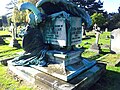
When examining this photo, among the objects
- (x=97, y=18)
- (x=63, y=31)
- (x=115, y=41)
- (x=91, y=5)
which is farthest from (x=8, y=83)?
(x=91, y=5)

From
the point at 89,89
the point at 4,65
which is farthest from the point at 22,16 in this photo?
the point at 89,89

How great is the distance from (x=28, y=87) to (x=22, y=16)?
21.9 metres

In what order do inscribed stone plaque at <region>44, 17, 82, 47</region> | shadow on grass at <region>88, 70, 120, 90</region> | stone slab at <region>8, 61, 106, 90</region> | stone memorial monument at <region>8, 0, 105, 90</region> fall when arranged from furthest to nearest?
shadow on grass at <region>88, 70, 120, 90</region>
inscribed stone plaque at <region>44, 17, 82, 47</region>
stone memorial monument at <region>8, 0, 105, 90</region>
stone slab at <region>8, 61, 106, 90</region>

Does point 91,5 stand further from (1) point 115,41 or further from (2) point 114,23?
(1) point 115,41

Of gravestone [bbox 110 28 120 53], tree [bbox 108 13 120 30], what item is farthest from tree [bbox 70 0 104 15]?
gravestone [bbox 110 28 120 53]

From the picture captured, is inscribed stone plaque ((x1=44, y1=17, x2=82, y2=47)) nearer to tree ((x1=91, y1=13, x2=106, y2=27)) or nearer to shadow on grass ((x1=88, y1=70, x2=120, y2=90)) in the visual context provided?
shadow on grass ((x1=88, y1=70, x2=120, y2=90))

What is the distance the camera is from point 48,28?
600cm

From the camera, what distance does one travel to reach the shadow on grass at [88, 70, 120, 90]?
555 centimetres

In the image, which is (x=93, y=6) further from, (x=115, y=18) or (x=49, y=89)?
(x=49, y=89)

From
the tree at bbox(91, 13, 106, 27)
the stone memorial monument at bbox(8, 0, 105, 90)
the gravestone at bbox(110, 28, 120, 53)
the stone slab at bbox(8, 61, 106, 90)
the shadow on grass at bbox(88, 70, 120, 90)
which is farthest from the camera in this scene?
the tree at bbox(91, 13, 106, 27)

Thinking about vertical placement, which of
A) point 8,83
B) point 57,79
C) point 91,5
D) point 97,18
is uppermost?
point 91,5

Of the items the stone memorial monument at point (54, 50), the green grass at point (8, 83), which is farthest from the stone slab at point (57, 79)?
the green grass at point (8, 83)

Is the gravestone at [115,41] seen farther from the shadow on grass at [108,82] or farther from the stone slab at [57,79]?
the stone slab at [57,79]

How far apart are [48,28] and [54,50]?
0.90 metres
